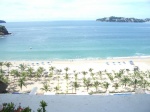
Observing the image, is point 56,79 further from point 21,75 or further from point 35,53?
point 35,53

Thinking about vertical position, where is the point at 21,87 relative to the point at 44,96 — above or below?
below

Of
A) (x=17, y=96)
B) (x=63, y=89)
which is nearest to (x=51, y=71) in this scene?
(x=63, y=89)

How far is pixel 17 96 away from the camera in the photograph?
13.2 metres

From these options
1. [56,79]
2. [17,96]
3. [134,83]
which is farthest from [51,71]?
[17,96]

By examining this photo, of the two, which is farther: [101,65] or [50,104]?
[101,65]

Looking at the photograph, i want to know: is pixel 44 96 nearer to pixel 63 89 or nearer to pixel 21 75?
pixel 63 89

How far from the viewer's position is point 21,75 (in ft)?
103

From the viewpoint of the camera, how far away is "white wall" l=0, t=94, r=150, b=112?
1285cm

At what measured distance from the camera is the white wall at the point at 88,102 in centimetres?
1285

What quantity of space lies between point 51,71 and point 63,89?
748cm

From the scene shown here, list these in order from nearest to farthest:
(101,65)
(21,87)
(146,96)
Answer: (146,96) < (21,87) < (101,65)

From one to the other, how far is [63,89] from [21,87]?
420cm

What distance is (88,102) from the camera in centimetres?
1298

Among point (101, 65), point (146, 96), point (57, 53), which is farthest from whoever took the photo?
point (57, 53)
